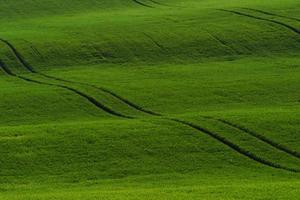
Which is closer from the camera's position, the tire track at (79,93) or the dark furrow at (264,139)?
the dark furrow at (264,139)

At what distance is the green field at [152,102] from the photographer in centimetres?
2972

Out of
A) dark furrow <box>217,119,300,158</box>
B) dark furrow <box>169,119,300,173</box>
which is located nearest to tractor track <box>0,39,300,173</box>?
dark furrow <box>169,119,300,173</box>

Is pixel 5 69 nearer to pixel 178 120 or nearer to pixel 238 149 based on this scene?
pixel 178 120

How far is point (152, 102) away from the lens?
4234 cm

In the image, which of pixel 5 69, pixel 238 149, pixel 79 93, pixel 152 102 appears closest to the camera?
pixel 238 149

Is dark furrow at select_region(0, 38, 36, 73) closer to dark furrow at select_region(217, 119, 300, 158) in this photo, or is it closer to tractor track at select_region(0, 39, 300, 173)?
tractor track at select_region(0, 39, 300, 173)

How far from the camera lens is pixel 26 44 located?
5706cm

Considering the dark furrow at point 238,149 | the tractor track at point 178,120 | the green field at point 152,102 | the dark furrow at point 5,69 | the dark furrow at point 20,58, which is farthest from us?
the dark furrow at point 20,58

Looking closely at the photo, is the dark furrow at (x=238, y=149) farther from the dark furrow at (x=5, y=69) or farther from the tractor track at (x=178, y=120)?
the dark furrow at (x=5, y=69)

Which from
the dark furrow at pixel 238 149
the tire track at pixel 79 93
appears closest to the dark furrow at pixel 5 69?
the tire track at pixel 79 93

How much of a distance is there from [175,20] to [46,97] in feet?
73.4

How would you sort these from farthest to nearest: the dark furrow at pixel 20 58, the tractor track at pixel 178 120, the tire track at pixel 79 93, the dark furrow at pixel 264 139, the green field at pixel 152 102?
the dark furrow at pixel 20 58, the tire track at pixel 79 93, the dark furrow at pixel 264 139, the tractor track at pixel 178 120, the green field at pixel 152 102

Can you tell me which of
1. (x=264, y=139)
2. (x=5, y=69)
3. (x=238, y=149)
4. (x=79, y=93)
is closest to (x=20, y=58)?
(x=5, y=69)

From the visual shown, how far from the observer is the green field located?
1170 inches
